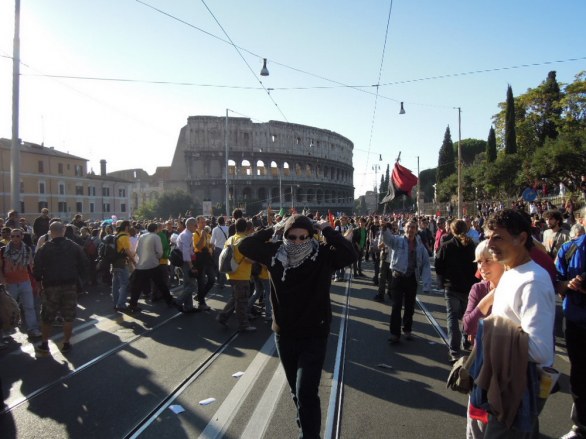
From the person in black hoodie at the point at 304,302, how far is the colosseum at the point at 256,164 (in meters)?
64.2

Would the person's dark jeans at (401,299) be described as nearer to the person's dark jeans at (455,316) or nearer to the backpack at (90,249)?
the person's dark jeans at (455,316)

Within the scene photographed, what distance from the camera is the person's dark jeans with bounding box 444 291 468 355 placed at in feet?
19.2

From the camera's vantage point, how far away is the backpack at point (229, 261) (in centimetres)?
752

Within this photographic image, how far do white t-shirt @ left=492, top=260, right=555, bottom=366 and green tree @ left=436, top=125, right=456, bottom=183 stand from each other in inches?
2805

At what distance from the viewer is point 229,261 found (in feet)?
24.8

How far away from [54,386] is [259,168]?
256 feet

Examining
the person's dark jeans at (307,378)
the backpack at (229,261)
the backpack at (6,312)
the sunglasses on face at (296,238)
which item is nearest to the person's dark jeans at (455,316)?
the person's dark jeans at (307,378)

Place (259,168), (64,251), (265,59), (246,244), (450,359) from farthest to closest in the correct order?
(259,168), (265,59), (64,251), (450,359), (246,244)

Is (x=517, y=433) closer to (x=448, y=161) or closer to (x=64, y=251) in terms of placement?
(x=64, y=251)

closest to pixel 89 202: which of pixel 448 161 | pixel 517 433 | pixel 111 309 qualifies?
pixel 448 161

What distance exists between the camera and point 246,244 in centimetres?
367

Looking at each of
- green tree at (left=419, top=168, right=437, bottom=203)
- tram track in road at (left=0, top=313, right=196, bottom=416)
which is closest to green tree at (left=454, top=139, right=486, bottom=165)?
green tree at (left=419, top=168, right=437, bottom=203)

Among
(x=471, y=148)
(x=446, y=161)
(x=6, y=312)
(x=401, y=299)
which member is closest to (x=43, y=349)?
(x=6, y=312)

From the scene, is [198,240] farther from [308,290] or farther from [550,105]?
[550,105]
